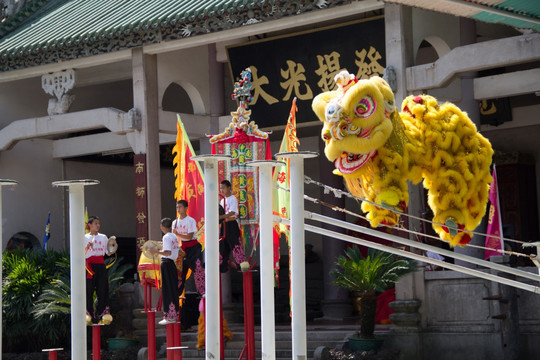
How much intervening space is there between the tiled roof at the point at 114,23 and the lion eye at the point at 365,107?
6.22m

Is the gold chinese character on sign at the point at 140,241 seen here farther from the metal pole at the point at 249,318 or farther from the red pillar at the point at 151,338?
the metal pole at the point at 249,318

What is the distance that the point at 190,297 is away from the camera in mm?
15148

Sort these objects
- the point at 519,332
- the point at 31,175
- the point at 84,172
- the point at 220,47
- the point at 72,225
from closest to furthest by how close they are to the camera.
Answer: the point at 72,225, the point at 519,332, the point at 220,47, the point at 31,175, the point at 84,172

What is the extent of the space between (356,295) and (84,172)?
623 cm

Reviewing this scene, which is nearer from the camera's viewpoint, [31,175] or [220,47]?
[220,47]

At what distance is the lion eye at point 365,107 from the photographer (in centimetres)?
693

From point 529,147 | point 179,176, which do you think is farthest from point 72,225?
point 529,147

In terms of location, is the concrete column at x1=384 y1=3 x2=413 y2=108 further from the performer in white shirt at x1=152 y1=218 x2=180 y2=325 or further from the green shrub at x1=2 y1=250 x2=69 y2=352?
the green shrub at x1=2 y1=250 x2=69 y2=352

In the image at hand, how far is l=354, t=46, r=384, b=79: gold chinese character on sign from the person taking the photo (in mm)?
13727

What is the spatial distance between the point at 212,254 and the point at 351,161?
1.20 metres

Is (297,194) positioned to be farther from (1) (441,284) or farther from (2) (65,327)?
(2) (65,327)

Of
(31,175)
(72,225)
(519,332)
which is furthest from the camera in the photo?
(31,175)

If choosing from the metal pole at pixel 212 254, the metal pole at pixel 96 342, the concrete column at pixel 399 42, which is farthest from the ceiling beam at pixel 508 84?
the metal pole at pixel 212 254

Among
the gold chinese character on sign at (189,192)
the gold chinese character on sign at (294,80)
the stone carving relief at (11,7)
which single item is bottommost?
the gold chinese character on sign at (189,192)
